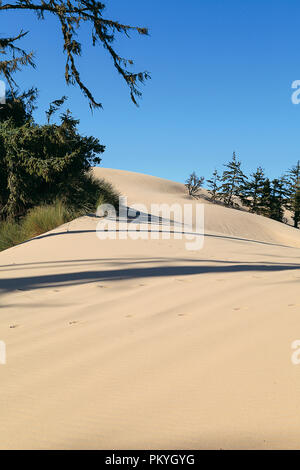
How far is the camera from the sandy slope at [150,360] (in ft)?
4.80

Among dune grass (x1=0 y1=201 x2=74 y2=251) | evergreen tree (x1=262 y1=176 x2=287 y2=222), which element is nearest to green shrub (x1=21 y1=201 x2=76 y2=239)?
dune grass (x1=0 y1=201 x2=74 y2=251)

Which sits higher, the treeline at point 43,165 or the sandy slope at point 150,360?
the treeline at point 43,165

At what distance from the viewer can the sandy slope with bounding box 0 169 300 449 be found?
1.46m

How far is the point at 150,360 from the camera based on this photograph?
2.05 meters

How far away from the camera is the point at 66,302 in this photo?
10.8 ft

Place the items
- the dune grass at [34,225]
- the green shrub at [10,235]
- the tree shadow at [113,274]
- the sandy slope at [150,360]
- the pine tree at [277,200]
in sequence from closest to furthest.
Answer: the sandy slope at [150,360], the tree shadow at [113,274], the green shrub at [10,235], the dune grass at [34,225], the pine tree at [277,200]

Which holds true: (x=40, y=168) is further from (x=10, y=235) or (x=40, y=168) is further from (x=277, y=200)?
(x=277, y=200)

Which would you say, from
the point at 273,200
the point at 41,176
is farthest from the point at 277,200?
the point at 41,176

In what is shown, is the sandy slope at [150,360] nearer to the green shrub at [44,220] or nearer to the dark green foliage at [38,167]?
the green shrub at [44,220]

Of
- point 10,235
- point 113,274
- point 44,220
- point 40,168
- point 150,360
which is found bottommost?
point 150,360

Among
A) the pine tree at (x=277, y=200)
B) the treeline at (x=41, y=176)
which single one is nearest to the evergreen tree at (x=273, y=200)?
the pine tree at (x=277, y=200)

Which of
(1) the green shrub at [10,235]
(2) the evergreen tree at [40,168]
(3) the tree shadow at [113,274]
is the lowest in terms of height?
(3) the tree shadow at [113,274]
